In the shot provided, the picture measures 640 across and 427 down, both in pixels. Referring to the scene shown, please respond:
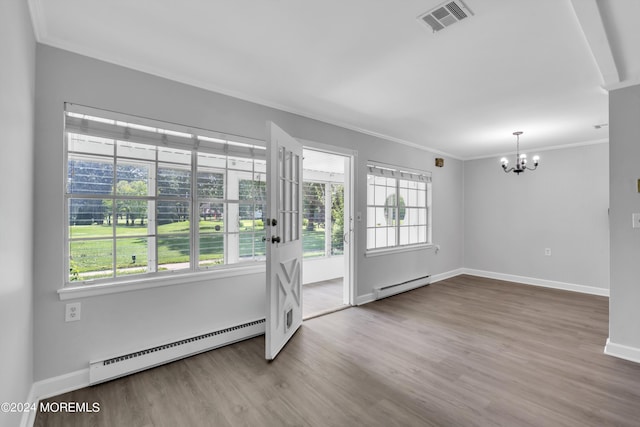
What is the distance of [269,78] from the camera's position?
2697mm

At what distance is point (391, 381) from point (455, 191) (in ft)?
16.0

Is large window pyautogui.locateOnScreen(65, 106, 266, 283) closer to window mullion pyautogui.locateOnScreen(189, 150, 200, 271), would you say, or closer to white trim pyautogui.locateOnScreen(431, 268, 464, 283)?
window mullion pyautogui.locateOnScreen(189, 150, 200, 271)

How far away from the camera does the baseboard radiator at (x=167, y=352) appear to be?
87.9 inches

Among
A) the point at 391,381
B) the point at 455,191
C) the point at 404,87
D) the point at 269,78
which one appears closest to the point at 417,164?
the point at 455,191

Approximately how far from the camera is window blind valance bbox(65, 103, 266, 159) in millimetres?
2244

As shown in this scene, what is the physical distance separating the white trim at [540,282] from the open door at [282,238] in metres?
4.45

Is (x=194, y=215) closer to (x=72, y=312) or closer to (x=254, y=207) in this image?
(x=254, y=207)

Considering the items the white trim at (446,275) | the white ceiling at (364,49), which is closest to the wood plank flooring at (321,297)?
the white trim at (446,275)

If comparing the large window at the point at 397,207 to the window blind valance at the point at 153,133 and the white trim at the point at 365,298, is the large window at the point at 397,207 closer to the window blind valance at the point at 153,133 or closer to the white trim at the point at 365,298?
the white trim at the point at 365,298

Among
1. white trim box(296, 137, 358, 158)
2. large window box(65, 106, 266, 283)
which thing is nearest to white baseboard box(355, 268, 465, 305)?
large window box(65, 106, 266, 283)

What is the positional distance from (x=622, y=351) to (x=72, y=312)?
457 cm

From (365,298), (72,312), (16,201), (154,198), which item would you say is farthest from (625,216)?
(72,312)

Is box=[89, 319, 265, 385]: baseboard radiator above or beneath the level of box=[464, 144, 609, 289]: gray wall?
beneath

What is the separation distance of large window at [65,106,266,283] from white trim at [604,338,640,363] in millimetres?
3452
